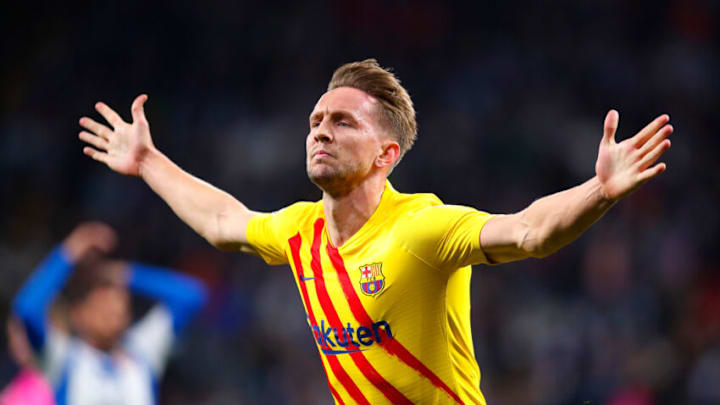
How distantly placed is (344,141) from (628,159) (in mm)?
1250

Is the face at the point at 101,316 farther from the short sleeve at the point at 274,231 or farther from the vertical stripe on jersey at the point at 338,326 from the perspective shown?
the vertical stripe on jersey at the point at 338,326

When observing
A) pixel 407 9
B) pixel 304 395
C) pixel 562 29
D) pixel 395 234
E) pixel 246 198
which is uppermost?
pixel 407 9

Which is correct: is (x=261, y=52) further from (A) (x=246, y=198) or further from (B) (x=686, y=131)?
(B) (x=686, y=131)

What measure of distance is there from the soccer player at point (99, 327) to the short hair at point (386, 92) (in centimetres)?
213

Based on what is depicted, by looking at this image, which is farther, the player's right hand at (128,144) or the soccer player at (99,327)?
the soccer player at (99,327)

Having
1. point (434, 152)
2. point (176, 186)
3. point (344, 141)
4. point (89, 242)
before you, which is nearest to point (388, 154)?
point (344, 141)

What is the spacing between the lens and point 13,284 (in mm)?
9812

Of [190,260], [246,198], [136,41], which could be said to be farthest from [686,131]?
[136,41]

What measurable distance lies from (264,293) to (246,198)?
1.43 metres

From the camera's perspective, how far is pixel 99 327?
223 inches

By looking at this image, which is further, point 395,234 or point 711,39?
point 711,39

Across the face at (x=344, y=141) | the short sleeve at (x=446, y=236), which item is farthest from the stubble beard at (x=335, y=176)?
the short sleeve at (x=446, y=236)

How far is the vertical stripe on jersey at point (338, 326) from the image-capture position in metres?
3.55

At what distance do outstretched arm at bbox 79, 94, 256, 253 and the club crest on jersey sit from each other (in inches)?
34.0
